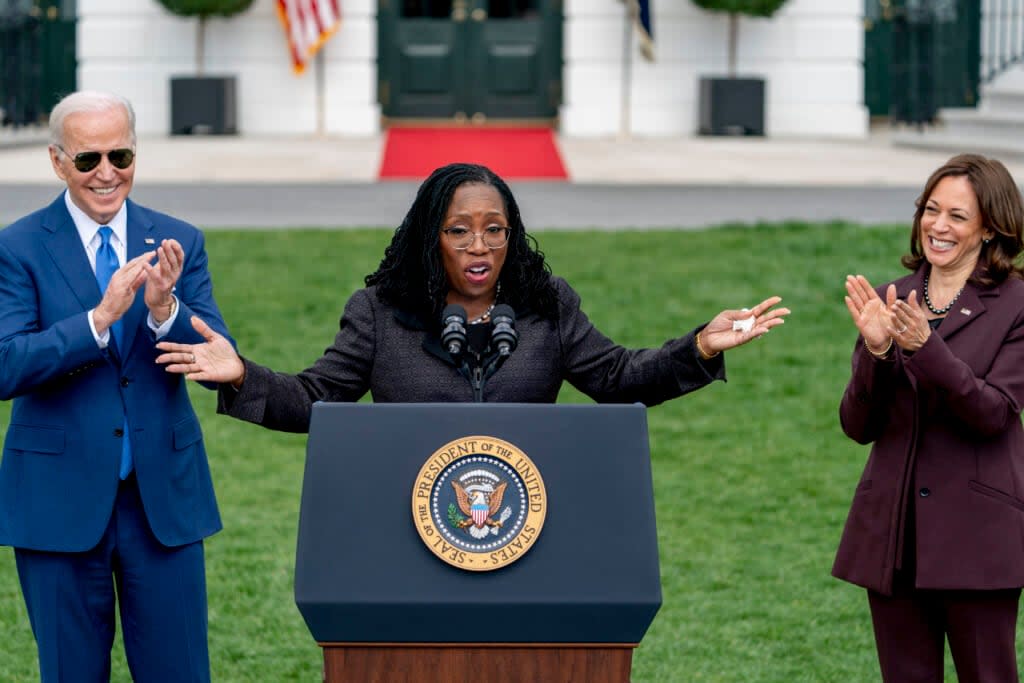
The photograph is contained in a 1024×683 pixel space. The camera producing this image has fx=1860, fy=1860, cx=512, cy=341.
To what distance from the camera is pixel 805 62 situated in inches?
884

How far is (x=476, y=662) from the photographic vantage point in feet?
12.5

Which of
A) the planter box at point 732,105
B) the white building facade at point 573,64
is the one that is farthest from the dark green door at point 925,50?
the planter box at point 732,105

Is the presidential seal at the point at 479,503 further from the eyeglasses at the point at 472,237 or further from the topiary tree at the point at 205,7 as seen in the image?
the topiary tree at the point at 205,7

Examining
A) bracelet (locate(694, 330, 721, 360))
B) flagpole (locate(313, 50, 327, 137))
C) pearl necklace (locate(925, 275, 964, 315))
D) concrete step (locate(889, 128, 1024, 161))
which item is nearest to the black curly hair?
bracelet (locate(694, 330, 721, 360))

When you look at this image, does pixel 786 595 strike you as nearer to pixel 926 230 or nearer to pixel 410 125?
pixel 926 230

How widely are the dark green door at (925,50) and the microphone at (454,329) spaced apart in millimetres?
18398

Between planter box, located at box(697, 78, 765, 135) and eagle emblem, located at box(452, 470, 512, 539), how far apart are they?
18.3m

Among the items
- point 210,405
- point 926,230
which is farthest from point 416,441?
point 210,405

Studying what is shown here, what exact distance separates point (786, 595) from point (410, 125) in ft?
52.1

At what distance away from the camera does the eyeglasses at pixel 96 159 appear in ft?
14.3

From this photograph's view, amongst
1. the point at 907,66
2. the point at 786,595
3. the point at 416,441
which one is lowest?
the point at 786,595

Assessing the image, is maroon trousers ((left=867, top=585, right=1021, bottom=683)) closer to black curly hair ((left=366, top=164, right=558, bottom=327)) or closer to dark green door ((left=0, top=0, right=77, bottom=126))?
black curly hair ((left=366, top=164, right=558, bottom=327))

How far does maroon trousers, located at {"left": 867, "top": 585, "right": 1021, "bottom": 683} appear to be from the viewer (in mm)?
4645

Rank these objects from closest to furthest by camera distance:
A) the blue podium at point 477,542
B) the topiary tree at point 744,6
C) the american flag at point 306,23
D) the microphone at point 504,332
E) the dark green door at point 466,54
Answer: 1. the blue podium at point 477,542
2. the microphone at point 504,332
3. the topiary tree at point 744,6
4. the american flag at point 306,23
5. the dark green door at point 466,54
